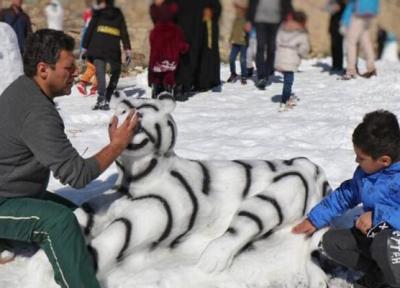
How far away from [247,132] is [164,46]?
1.94 meters

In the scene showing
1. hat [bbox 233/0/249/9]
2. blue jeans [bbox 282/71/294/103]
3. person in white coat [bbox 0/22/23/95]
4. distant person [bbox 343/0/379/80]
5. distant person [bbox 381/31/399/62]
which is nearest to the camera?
person in white coat [bbox 0/22/23/95]

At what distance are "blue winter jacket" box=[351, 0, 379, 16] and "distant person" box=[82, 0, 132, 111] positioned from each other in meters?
3.34

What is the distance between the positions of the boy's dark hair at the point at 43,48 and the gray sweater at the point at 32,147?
0.23ft

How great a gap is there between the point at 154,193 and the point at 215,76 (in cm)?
549

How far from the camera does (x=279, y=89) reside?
830cm

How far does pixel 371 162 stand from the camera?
104 inches

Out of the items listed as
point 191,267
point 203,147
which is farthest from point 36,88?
point 203,147

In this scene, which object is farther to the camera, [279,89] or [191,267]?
[279,89]

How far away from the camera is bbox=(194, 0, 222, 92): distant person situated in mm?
7805

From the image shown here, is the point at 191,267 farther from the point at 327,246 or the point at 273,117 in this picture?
the point at 273,117

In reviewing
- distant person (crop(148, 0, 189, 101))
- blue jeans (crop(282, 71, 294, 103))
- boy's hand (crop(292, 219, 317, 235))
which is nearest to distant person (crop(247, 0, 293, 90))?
blue jeans (crop(282, 71, 294, 103))

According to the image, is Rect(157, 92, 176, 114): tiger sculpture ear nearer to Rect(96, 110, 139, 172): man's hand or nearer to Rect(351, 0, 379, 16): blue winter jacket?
Rect(96, 110, 139, 172): man's hand

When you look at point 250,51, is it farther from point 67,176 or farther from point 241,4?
point 67,176

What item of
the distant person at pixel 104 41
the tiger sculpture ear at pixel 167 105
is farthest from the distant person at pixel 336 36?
the tiger sculpture ear at pixel 167 105
